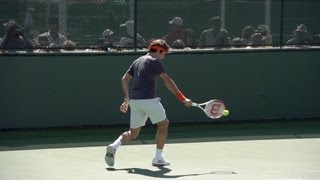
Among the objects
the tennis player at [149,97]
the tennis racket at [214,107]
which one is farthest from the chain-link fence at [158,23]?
the tennis racket at [214,107]

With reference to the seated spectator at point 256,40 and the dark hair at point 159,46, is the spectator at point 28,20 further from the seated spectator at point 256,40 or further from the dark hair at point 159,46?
the seated spectator at point 256,40

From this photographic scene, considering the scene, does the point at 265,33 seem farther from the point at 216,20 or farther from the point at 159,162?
the point at 159,162

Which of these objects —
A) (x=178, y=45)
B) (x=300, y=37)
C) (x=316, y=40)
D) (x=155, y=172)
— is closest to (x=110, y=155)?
(x=155, y=172)

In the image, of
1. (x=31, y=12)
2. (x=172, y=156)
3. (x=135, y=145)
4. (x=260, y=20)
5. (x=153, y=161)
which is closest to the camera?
(x=153, y=161)

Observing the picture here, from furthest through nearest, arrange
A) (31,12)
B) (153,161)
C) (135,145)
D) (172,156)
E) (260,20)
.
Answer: (260,20) → (31,12) → (135,145) → (172,156) → (153,161)

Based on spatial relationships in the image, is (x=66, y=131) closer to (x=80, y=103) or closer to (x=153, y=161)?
(x=80, y=103)

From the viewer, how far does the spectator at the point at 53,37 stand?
14.8m

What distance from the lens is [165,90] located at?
15320 mm

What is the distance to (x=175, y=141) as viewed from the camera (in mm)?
13883

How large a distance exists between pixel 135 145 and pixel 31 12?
300cm

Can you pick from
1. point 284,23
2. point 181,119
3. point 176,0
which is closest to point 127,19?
point 176,0

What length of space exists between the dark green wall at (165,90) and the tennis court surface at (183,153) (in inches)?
8.1

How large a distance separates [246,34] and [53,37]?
11.4 feet

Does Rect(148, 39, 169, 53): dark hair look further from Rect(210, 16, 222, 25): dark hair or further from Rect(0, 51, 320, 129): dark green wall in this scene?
Rect(210, 16, 222, 25): dark hair
